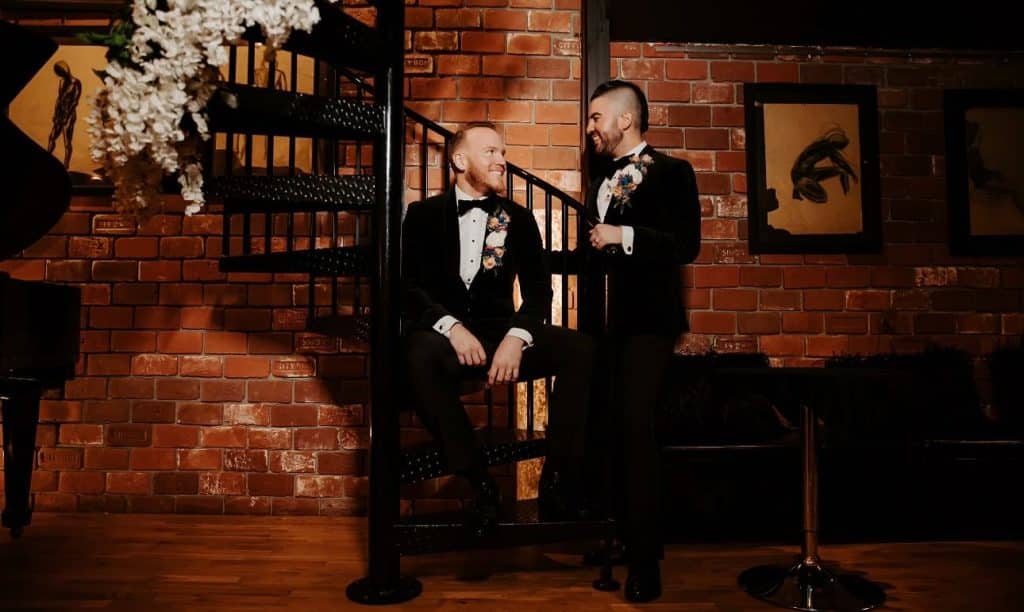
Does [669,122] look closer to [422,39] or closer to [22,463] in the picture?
[422,39]

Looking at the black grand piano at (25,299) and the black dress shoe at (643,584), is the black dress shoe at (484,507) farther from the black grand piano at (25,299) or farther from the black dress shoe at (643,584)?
the black grand piano at (25,299)

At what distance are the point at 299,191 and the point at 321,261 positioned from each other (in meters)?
0.22

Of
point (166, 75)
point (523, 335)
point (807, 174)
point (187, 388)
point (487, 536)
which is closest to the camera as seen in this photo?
point (166, 75)

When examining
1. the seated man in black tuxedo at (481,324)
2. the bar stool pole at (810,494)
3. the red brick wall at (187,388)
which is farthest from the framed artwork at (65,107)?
the bar stool pole at (810,494)

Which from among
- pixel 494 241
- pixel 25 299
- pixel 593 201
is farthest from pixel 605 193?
pixel 25 299

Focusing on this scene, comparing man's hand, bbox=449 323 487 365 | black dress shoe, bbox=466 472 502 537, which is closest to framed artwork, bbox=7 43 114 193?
man's hand, bbox=449 323 487 365

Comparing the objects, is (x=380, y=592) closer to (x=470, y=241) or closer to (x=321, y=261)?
(x=321, y=261)

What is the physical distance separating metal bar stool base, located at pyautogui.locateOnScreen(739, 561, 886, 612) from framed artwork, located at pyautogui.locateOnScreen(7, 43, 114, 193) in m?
3.15

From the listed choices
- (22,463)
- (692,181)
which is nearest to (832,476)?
(692,181)

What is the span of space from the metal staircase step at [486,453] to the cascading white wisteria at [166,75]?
949 mm

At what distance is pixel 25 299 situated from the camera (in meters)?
2.00

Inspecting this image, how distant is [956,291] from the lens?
3.17 meters

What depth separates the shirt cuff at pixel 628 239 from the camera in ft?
6.40

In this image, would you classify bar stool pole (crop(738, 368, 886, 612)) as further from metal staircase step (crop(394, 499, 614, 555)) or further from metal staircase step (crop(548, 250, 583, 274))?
metal staircase step (crop(548, 250, 583, 274))
